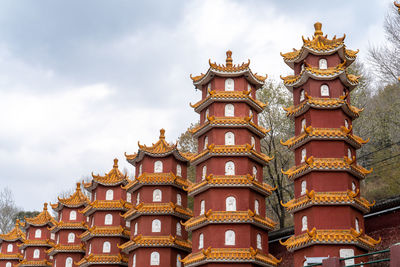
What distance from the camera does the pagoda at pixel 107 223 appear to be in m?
34.8

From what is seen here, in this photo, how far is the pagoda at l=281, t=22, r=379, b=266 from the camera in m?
22.6

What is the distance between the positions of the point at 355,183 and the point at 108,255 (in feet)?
59.5

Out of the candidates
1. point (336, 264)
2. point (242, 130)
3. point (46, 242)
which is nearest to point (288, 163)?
point (242, 130)

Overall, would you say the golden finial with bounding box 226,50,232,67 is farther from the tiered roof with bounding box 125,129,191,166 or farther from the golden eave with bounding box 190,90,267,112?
the tiered roof with bounding box 125,129,191,166

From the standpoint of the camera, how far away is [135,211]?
3127 centimetres

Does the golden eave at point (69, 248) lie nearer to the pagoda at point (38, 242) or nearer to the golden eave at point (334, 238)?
the pagoda at point (38, 242)

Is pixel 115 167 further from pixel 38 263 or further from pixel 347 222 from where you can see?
pixel 347 222


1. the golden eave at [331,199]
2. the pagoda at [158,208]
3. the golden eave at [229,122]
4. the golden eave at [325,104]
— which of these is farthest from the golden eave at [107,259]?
the golden eave at [325,104]

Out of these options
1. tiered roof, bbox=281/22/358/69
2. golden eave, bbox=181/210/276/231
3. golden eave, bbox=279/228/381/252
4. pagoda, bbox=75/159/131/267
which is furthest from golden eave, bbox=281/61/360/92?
pagoda, bbox=75/159/131/267

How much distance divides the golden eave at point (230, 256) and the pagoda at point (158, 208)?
429 cm

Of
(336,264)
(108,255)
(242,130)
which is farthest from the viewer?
(108,255)

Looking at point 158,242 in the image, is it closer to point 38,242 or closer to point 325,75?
point 325,75

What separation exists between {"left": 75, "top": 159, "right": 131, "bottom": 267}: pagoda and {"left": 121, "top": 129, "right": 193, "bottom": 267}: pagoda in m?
3.29

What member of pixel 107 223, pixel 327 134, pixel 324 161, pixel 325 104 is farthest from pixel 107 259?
pixel 325 104
